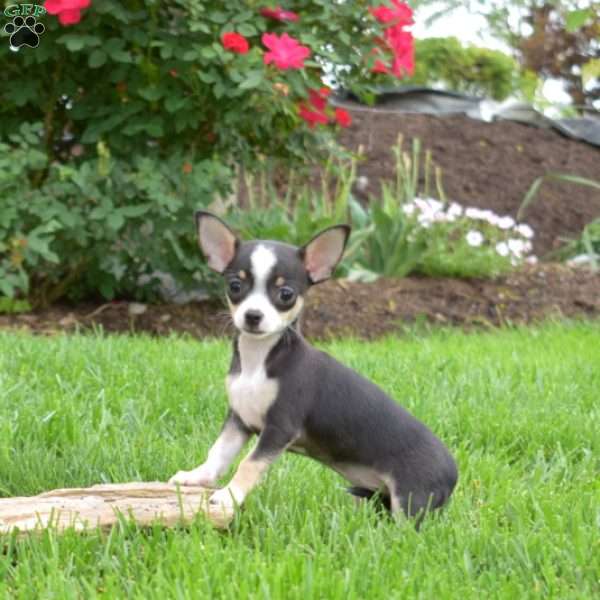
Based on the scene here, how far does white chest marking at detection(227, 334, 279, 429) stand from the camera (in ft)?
9.34

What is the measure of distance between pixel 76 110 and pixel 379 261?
2776 mm

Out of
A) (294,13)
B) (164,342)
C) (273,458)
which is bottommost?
(164,342)

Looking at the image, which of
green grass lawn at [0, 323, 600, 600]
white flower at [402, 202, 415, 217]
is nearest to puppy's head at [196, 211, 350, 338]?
green grass lawn at [0, 323, 600, 600]

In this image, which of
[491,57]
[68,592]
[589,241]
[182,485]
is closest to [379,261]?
[589,241]

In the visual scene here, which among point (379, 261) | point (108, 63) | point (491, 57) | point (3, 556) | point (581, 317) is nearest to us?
point (3, 556)

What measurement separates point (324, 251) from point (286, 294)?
207mm

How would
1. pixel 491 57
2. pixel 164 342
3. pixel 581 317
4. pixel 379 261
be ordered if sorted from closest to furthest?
1. pixel 164 342
2. pixel 581 317
3. pixel 379 261
4. pixel 491 57

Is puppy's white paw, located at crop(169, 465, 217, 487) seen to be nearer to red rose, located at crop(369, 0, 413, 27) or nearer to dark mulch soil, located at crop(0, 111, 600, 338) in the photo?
dark mulch soil, located at crop(0, 111, 600, 338)

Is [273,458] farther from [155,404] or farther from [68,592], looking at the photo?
[155,404]

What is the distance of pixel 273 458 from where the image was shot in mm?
2803

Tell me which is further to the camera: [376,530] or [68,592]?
[376,530]

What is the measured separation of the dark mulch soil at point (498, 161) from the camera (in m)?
11.2

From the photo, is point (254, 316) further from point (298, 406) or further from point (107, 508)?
point (107, 508)

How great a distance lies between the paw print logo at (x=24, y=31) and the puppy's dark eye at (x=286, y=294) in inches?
155
